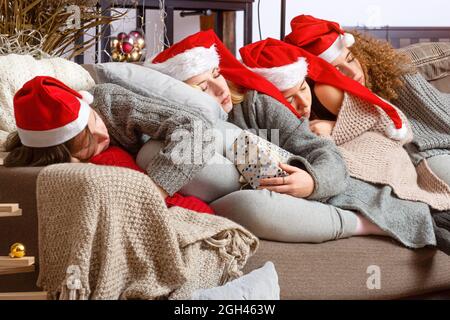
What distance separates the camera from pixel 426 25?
16.6 ft

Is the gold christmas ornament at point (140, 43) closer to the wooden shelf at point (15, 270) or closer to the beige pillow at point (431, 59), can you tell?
the beige pillow at point (431, 59)

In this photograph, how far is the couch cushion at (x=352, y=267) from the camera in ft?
6.63

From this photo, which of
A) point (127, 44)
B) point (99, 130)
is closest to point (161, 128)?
point (99, 130)

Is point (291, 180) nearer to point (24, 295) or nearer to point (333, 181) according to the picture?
point (333, 181)

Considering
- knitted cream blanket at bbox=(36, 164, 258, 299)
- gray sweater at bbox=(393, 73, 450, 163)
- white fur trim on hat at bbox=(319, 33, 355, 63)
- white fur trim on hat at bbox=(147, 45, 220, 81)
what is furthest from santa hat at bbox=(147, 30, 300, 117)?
knitted cream blanket at bbox=(36, 164, 258, 299)

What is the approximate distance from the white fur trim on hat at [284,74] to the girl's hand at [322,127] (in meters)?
0.13

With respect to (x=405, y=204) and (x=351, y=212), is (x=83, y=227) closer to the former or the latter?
(x=351, y=212)

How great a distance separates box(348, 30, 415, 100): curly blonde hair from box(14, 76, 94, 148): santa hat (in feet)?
3.52

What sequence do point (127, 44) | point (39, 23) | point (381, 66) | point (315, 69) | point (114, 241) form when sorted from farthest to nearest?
point (127, 44) < point (39, 23) < point (381, 66) < point (315, 69) < point (114, 241)

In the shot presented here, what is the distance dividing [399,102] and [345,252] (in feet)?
2.55

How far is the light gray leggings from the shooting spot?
2.00 metres

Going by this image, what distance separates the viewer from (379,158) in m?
2.40

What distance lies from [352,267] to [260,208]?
300 mm
